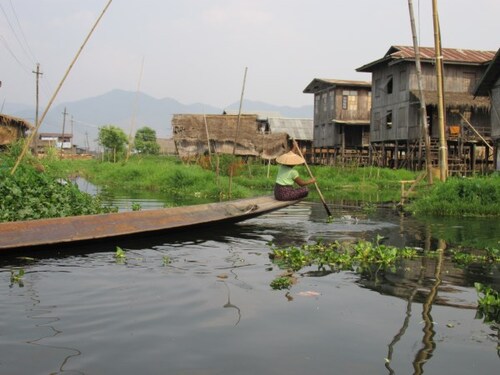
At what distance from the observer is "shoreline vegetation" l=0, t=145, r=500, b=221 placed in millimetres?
8906

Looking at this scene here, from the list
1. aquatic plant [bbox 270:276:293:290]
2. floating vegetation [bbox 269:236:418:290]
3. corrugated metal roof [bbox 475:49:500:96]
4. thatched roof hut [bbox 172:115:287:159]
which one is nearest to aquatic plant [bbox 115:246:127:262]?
floating vegetation [bbox 269:236:418:290]

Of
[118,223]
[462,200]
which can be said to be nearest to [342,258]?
[118,223]

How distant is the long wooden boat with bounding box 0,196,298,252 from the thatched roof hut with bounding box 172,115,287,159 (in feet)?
68.6

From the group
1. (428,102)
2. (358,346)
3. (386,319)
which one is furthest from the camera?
(428,102)

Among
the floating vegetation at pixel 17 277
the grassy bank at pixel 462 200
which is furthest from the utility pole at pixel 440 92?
the floating vegetation at pixel 17 277

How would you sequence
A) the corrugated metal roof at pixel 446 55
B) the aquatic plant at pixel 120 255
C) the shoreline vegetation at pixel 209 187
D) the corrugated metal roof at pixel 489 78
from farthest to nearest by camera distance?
the corrugated metal roof at pixel 446 55
the corrugated metal roof at pixel 489 78
the shoreline vegetation at pixel 209 187
the aquatic plant at pixel 120 255

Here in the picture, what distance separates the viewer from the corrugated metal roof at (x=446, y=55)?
84.9 ft

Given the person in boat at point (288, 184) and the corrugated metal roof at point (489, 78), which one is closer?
the person in boat at point (288, 184)

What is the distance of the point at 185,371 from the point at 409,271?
3781 millimetres

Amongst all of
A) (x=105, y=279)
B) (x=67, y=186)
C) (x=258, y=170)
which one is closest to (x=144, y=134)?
(x=258, y=170)

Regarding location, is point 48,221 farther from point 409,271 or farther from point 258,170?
point 258,170

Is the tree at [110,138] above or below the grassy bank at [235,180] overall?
above

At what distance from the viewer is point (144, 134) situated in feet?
225

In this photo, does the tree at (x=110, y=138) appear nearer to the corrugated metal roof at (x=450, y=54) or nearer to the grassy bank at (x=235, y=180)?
the grassy bank at (x=235, y=180)
